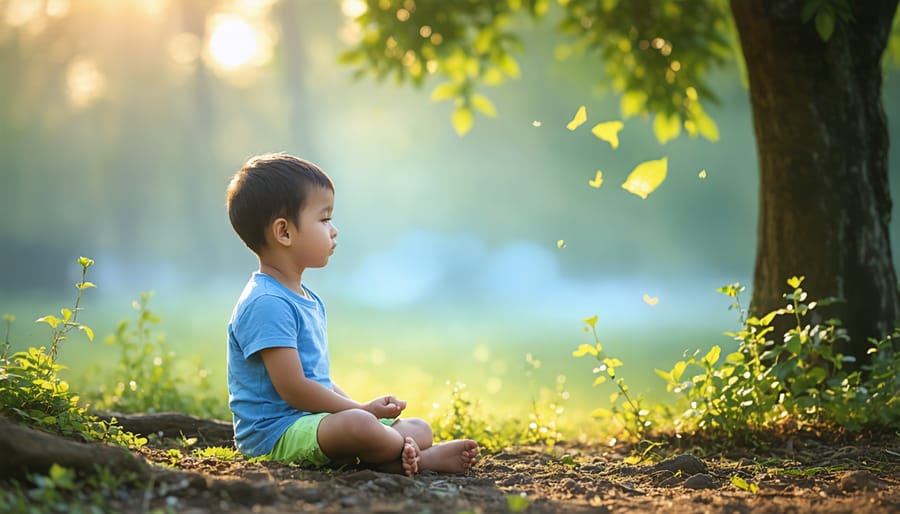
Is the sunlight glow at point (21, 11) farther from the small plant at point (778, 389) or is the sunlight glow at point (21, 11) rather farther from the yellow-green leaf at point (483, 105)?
the small plant at point (778, 389)

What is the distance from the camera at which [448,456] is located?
396 cm

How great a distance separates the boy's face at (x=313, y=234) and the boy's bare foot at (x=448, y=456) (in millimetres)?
984

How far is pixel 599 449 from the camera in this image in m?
5.29

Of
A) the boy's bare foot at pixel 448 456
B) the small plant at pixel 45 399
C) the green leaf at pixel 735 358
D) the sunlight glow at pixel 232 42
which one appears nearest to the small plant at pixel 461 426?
the boy's bare foot at pixel 448 456

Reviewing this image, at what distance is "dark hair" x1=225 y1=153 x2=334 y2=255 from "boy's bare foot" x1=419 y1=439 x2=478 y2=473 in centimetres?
120

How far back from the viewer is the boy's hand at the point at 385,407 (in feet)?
12.6

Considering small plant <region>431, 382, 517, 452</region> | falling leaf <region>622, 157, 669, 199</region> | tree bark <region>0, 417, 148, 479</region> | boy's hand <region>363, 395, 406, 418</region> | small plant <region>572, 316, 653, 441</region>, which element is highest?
falling leaf <region>622, 157, 669, 199</region>

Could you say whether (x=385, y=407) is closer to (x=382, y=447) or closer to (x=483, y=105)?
(x=382, y=447)

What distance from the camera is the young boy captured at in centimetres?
375

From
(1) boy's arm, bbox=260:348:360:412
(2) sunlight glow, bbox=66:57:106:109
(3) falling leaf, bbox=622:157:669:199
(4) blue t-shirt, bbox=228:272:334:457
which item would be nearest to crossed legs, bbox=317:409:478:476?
(1) boy's arm, bbox=260:348:360:412

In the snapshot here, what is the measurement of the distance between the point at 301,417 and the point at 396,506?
0.94m

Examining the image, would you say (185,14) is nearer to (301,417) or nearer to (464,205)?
(464,205)

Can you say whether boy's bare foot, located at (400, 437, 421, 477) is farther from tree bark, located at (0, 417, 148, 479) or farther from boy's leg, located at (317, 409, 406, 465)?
tree bark, located at (0, 417, 148, 479)

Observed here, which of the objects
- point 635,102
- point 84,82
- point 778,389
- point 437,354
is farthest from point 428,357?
point 84,82
